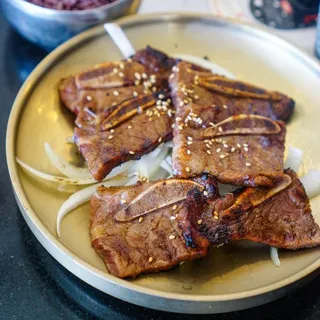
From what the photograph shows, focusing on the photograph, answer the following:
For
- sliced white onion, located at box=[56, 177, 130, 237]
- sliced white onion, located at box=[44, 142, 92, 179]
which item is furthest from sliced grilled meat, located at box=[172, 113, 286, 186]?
sliced white onion, located at box=[44, 142, 92, 179]

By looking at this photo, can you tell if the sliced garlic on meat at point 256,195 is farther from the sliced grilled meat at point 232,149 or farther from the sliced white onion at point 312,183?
the sliced white onion at point 312,183

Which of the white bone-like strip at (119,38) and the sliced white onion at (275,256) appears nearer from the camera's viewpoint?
the sliced white onion at (275,256)

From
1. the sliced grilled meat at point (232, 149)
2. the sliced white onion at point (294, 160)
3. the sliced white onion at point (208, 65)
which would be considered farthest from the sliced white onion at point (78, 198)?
the sliced white onion at point (208, 65)

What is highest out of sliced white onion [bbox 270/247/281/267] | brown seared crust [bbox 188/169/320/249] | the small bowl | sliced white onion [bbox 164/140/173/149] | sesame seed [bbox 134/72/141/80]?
the small bowl

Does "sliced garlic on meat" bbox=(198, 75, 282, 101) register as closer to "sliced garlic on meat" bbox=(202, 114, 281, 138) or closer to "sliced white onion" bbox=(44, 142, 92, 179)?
"sliced garlic on meat" bbox=(202, 114, 281, 138)

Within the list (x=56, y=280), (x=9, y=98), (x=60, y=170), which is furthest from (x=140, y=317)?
(x=9, y=98)

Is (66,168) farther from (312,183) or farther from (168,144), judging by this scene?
(312,183)
